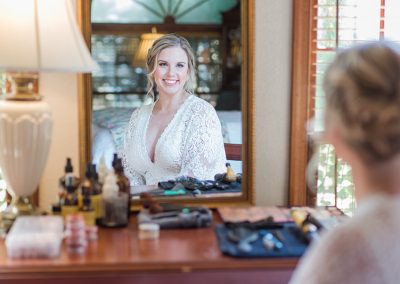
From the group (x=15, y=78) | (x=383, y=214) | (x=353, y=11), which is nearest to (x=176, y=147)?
(x=15, y=78)

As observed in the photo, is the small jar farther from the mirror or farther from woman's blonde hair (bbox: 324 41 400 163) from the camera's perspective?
woman's blonde hair (bbox: 324 41 400 163)

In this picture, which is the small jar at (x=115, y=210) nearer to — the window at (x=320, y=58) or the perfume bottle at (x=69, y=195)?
the perfume bottle at (x=69, y=195)

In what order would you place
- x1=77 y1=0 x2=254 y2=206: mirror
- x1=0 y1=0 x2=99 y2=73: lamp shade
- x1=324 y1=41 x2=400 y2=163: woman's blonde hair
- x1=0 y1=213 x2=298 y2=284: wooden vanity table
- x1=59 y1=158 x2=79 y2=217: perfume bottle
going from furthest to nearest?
x1=77 y1=0 x2=254 y2=206: mirror, x1=59 y1=158 x2=79 y2=217: perfume bottle, x1=0 y1=0 x2=99 y2=73: lamp shade, x1=0 y1=213 x2=298 y2=284: wooden vanity table, x1=324 y1=41 x2=400 y2=163: woman's blonde hair

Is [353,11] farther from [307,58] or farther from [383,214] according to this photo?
[383,214]

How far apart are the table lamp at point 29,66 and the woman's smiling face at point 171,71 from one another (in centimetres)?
26

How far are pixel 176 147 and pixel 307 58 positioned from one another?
19.4 inches

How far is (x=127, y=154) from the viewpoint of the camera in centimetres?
175

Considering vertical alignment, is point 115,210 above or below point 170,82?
below

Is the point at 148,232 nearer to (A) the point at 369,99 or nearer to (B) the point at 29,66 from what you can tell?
(B) the point at 29,66

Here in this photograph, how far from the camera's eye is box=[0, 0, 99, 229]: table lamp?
144 cm

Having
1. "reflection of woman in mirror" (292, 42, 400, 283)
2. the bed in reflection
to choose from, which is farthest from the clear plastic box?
"reflection of woman in mirror" (292, 42, 400, 283)

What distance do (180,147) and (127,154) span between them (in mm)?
162

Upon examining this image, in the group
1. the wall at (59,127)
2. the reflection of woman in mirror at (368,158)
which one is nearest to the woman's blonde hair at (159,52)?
the wall at (59,127)

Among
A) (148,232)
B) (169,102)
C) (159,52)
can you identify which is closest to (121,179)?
(148,232)
